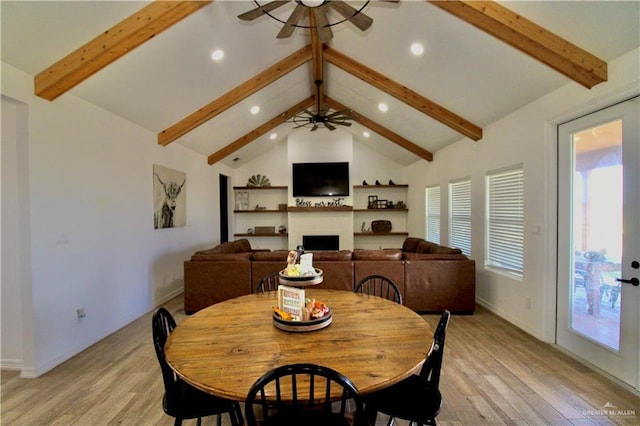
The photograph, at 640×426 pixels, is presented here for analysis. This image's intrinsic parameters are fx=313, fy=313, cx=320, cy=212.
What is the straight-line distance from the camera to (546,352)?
3127 millimetres

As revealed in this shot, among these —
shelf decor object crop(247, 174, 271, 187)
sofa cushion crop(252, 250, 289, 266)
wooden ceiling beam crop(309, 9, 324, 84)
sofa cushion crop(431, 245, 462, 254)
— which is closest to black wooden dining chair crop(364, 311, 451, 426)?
sofa cushion crop(252, 250, 289, 266)

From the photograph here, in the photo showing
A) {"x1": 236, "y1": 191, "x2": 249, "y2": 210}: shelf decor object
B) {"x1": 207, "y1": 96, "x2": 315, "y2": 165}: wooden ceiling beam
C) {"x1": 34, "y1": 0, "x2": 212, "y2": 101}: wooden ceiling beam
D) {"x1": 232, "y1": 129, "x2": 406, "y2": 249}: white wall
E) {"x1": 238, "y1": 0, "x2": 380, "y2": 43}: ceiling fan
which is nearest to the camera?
{"x1": 238, "y1": 0, "x2": 380, "y2": 43}: ceiling fan

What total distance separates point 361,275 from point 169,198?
338cm

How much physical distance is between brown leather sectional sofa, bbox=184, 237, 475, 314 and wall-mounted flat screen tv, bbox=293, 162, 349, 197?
12.2 feet

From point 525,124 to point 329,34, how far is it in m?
2.55

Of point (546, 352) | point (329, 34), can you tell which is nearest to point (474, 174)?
point (546, 352)

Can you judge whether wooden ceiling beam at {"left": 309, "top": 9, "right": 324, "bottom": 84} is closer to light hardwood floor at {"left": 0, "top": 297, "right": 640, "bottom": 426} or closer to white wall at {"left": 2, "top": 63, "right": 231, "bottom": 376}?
white wall at {"left": 2, "top": 63, "right": 231, "bottom": 376}

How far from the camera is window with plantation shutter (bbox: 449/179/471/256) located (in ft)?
17.9

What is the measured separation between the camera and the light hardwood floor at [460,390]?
7.15 ft

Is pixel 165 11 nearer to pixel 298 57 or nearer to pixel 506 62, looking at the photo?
pixel 298 57

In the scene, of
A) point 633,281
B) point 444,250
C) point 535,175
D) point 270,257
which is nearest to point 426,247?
point 444,250

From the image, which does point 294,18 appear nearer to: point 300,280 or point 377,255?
point 300,280

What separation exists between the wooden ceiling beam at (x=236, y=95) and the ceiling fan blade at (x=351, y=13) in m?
2.21

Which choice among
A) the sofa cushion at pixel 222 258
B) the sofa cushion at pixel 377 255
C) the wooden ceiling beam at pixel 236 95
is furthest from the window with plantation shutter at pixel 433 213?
the sofa cushion at pixel 222 258
